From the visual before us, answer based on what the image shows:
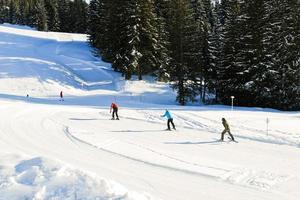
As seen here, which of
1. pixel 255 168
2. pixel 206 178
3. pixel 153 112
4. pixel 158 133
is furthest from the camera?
pixel 153 112

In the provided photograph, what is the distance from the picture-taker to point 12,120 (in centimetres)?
2944

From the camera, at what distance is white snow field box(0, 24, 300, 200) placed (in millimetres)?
11555

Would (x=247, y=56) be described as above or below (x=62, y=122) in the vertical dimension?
above

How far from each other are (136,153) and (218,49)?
3470 cm

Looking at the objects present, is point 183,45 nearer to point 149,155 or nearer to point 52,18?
point 149,155

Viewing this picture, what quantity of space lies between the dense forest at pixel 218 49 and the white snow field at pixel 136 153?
609cm

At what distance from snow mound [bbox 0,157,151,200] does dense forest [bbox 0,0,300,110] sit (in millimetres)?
34929

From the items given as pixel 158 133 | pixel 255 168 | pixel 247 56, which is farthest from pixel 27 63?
pixel 255 168

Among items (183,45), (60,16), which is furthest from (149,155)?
(60,16)

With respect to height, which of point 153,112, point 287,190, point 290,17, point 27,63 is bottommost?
point 287,190

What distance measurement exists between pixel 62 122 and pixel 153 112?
303 inches

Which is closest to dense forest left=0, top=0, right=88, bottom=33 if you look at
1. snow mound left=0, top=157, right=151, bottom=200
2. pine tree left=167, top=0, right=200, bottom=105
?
pine tree left=167, top=0, right=200, bottom=105

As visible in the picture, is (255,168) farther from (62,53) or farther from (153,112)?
(62,53)

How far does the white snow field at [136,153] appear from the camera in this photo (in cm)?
1155
